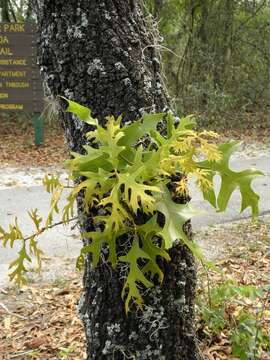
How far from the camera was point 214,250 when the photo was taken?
5066mm

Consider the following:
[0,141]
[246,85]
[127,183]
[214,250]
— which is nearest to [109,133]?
[127,183]

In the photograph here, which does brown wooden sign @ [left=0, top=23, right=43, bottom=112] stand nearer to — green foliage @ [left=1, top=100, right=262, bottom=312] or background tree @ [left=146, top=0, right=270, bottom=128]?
background tree @ [left=146, top=0, right=270, bottom=128]

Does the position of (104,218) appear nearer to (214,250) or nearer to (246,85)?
(214,250)

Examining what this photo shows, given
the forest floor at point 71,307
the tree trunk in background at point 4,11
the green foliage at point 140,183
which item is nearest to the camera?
the green foliage at point 140,183

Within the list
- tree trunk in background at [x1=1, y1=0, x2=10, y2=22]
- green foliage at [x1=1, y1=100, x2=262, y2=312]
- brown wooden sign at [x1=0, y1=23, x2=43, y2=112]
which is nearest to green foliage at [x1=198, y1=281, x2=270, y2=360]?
green foliage at [x1=1, y1=100, x2=262, y2=312]

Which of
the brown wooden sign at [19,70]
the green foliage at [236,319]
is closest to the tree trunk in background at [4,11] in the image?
the brown wooden sign at [19,70]

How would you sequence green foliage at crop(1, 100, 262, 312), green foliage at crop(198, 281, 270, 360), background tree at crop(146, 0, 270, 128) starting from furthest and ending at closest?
background tree at crop(146, 0, 270, 128) → green foliage at crop(198, 281, 270, 360) → green foliage at crop(1, 100, 262, 312)

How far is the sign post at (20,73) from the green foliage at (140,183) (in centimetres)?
912

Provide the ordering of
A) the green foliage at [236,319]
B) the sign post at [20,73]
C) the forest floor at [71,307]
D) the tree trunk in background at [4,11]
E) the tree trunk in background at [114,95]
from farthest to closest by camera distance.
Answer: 1. the tree trunk in background at [4,11]
2. the sign post at [20,73]
3. the forest floor at [71,307]
4. the green foliage at [236,319]
5. the tree trunk in background at [114,95]

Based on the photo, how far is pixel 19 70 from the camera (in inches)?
439

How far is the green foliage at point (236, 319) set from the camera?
8.93 ft

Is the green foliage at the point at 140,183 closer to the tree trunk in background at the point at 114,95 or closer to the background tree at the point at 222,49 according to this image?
the tree trunk in background at the point at 114,95

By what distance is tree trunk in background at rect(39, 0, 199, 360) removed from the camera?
221 cm

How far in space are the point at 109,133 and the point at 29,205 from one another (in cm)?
542
